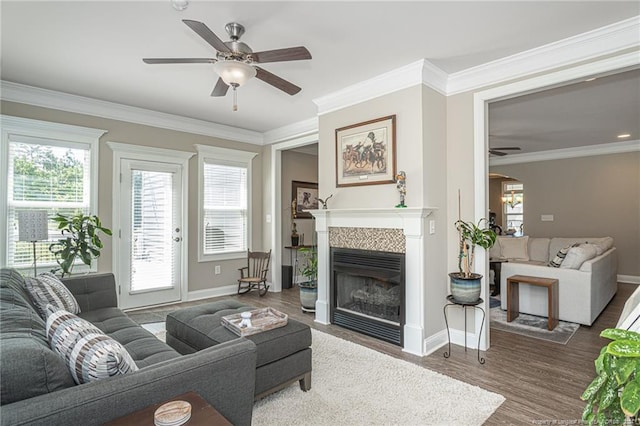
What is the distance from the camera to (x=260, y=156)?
6094mm

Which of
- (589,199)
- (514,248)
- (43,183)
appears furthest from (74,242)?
(589,199)

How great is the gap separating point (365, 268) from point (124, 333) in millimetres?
2322

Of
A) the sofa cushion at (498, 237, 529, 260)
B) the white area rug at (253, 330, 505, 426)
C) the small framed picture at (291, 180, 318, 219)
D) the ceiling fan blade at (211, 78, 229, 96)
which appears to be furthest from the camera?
the small framed picture at (291, 180, 318, 219)

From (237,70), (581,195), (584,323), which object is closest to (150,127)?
(237,70)

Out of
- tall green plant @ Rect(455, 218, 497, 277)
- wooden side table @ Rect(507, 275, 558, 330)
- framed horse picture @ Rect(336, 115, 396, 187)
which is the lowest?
wooden side table @ Rect(507, 275, 558, 330)

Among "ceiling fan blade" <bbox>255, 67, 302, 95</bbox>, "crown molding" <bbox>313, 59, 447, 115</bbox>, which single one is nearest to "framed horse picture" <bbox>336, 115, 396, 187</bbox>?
"crown molding" <bbox>313, 59, 447, 115</bbox>

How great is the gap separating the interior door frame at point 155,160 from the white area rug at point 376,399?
3.03m

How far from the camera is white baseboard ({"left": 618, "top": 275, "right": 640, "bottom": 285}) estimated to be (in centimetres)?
647

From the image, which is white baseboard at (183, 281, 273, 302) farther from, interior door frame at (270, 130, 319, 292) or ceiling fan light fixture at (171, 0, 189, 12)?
ceiling fan light fixture at (171, 0, 189, 12)

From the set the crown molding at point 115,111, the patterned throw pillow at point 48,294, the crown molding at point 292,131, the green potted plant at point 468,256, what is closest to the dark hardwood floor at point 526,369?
the green potted plant at point 468,256

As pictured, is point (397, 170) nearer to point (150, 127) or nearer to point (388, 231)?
point (388, 231)

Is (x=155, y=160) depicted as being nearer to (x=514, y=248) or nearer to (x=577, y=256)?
(x=577, y=256)

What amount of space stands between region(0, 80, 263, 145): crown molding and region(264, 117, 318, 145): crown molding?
29 centimetres

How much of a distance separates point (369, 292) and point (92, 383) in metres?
2.97
